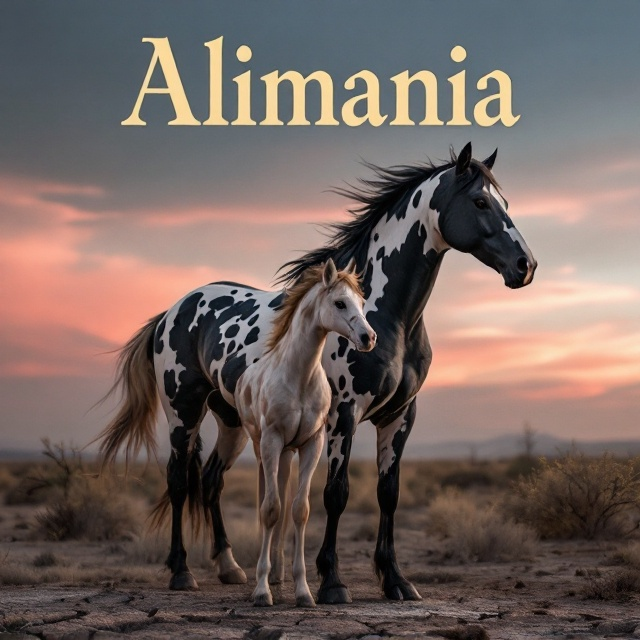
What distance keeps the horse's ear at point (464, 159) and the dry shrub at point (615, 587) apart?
4.10 metres

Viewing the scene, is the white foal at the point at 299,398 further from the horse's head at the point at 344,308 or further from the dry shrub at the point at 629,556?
the dry shrub at the point at 629,556

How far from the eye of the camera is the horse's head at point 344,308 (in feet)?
23.7

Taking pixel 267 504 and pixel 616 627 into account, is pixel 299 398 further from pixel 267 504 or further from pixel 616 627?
pixel 616 627

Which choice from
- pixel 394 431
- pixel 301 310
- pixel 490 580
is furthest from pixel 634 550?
pixel 301 310

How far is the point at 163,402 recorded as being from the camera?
10469 mm

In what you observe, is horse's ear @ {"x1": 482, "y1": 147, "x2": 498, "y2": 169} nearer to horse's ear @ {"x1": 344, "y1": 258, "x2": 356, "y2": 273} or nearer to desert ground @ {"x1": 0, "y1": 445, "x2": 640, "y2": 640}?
horse's ear @ {"x1": 344, "y1": 258, "x2": 356, "y2": 273}

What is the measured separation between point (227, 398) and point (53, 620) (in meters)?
2.56

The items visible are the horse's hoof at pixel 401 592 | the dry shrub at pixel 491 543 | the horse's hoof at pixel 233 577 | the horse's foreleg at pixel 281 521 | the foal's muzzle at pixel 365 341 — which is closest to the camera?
the foal's muzzle at pixel 365 341

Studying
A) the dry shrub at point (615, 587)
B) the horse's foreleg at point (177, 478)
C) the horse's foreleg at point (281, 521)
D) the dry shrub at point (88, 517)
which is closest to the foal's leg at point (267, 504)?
the horse's foreleg at point (281, 521)

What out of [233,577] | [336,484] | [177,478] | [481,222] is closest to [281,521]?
[336,484]

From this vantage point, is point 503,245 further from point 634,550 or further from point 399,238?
point 634,550

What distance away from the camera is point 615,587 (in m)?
9.41

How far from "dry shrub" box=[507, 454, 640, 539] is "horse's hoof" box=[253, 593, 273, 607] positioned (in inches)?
278

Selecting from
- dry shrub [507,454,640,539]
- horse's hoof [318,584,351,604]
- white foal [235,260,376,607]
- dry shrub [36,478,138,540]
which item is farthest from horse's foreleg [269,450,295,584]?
dry shrub [36,478,138,540]
